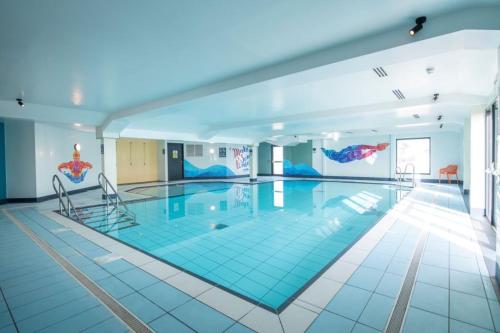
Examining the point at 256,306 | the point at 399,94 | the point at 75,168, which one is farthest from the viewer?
the point at 75,168

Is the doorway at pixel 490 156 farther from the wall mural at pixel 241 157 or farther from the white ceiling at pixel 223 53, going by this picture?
the wall mural at pixel 241 157

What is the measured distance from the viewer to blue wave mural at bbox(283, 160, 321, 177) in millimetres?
15134

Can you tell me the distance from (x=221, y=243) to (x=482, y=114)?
18.8 ft

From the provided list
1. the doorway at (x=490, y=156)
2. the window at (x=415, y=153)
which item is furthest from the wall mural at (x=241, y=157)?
the doorway at (x=490, y=156)

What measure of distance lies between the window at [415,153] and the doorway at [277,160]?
680 centimetres

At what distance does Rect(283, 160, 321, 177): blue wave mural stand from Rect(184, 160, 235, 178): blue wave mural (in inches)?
136

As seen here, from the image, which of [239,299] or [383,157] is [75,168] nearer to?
[239,299]

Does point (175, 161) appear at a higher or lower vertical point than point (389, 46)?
lower

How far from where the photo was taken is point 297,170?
1580 centimetres

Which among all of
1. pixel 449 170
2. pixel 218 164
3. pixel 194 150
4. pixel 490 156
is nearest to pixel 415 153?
pixel 449 170

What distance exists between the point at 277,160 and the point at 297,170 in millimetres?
1765

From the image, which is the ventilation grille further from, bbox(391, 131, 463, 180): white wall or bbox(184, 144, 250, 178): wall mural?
bbox(391, 131, 463, 180): white wall

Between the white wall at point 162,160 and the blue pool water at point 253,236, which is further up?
the white wall at point 162,160

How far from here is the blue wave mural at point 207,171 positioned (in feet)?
46.2
